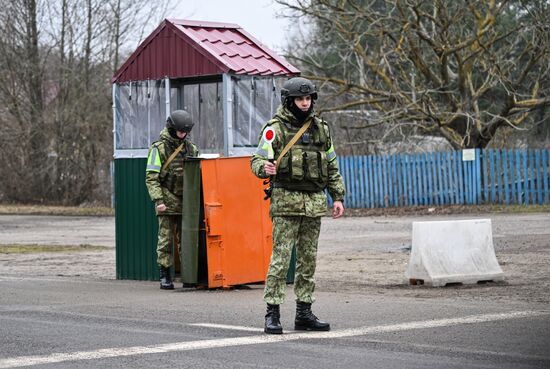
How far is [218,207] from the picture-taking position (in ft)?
44.2

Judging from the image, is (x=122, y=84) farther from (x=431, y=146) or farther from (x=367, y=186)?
(x=431, y=146)

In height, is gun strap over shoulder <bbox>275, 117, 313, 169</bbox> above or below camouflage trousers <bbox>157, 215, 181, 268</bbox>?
above

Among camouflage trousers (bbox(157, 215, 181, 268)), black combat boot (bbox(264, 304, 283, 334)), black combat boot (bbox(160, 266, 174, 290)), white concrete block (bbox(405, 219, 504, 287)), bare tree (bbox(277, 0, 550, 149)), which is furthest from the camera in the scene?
bare tree (bbox(277, 0, 550, 149))

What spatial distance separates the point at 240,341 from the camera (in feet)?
29.9

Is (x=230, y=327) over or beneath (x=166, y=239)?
beneath

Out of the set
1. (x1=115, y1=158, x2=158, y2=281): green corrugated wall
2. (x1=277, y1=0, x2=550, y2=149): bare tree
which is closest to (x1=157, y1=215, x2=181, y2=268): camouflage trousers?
(x1=115, y1=158, x2=158, y2=281): green corrugated wall

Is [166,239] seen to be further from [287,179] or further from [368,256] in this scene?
[368,256]

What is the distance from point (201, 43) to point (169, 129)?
3.91 ft

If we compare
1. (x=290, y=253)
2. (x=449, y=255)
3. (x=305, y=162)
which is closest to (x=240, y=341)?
(x=290, y=253)

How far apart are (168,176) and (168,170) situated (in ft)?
0.23

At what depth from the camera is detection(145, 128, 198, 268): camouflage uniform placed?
13953mm

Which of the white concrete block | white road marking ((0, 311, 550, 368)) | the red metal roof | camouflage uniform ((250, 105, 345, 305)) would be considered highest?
the red metal roof

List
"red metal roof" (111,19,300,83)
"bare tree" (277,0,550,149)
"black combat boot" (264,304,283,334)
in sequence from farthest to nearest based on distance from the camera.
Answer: "bare tree" (277,0,550,149), "red metal roof" (111,19,300,83), "black combat boot" (264,304,283,334)

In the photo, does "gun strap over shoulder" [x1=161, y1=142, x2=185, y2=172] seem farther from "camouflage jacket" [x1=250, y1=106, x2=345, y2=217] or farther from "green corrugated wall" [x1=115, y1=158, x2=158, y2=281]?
"camouflage jacket" [x1=250, y1=106, x2=345, y2=217]
